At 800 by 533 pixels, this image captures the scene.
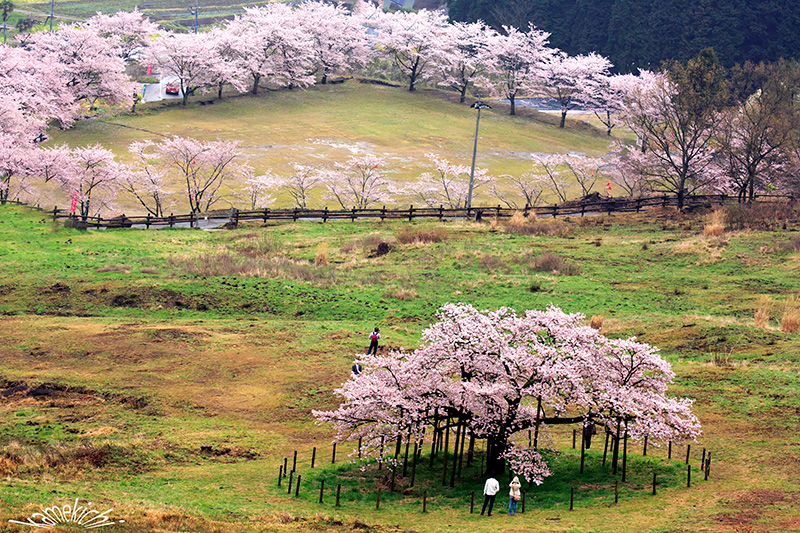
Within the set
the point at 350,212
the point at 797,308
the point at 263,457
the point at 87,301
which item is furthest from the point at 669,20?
the point at 263,457

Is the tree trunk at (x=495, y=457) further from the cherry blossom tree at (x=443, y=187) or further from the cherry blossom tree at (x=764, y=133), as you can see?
the cherry blossom tree at (x=443, y=187)

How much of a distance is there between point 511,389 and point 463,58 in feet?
313

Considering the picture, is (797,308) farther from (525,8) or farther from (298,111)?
(525,8)

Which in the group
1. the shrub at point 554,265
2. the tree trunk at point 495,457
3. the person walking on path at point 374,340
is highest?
Result: the shrub at point 554,265

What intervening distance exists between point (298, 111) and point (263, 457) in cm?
8120

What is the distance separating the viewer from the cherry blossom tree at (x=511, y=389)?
1903cm

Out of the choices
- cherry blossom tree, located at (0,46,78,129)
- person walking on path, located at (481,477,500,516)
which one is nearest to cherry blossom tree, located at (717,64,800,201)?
person walking on path, located at (481,477,500,516)

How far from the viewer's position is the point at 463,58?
108438mm

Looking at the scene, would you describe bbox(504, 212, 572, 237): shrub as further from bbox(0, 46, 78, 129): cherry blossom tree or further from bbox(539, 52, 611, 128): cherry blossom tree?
bbox(539, 52, 611, 128): cherry blossom tree

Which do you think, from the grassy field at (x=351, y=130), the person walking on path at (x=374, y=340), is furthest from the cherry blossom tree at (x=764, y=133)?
the person walking on path at (x=374, y=340)

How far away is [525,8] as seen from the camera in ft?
420

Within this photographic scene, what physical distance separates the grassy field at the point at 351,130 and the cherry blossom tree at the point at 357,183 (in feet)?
6.49

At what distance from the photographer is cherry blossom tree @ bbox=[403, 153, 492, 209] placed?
7056 cm

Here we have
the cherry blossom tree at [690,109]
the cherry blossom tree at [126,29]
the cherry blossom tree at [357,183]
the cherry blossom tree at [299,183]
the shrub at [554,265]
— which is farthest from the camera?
the cherry blossom tree at [126,29]
